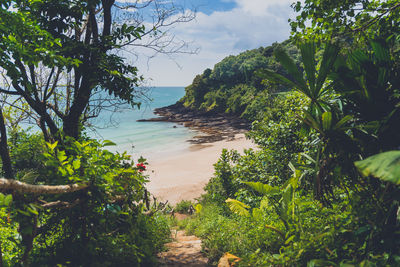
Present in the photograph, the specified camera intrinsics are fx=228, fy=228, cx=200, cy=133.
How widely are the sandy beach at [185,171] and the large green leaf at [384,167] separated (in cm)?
1309

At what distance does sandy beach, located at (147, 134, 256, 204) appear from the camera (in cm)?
1566

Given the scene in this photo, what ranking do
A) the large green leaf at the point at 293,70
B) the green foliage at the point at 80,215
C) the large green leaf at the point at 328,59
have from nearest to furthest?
the green foliage at the point at 80,215 → the large green leaf at the point at 328,59 → the large green leaf at the point at 293,70

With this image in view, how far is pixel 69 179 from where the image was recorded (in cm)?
211

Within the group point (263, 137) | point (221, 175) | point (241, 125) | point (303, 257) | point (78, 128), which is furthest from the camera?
point (241, 125)

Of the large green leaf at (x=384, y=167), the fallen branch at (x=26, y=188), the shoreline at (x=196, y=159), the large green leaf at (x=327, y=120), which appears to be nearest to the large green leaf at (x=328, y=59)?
the large green leaf at (x=327, y=120)

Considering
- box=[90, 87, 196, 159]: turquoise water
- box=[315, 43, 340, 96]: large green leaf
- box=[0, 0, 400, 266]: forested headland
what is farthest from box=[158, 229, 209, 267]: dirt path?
box=[90, 87, 196, 159]: turquoise water

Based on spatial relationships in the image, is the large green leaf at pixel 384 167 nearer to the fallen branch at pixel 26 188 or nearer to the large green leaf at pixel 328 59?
the large green leaf at pixel 328 59

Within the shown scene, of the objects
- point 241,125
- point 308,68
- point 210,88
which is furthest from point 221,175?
point 210,88

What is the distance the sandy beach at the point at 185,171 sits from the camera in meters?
15.7

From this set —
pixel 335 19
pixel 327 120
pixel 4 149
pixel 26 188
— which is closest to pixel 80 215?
pixel 26 188

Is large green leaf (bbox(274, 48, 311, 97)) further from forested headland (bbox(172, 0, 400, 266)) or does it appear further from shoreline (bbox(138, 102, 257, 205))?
shoreline (bbox(138, 102, 257, 205))

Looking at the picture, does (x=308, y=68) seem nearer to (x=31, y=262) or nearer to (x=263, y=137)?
(x=31, y=262)

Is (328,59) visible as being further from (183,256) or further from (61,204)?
(183,256)

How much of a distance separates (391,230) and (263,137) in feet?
16.1
